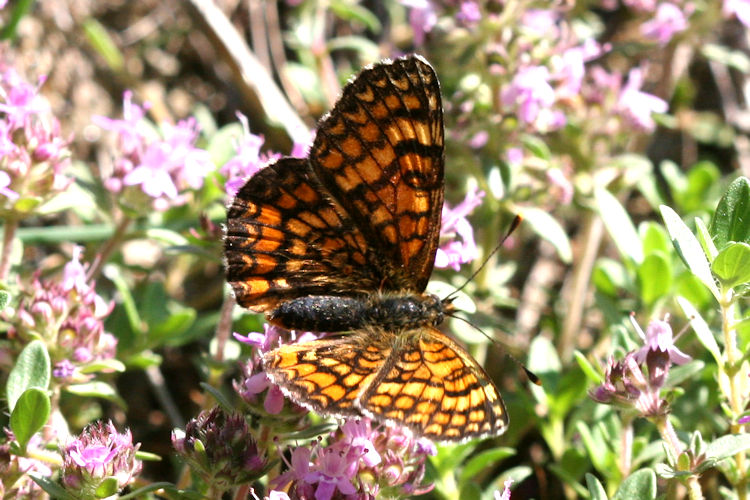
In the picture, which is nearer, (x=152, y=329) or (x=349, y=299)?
(x=349, y=299)

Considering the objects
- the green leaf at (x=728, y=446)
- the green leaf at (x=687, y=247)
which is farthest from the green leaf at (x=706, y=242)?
the green leaf at (x=728, y=446)

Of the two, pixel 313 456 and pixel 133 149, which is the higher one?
pixel 133 149

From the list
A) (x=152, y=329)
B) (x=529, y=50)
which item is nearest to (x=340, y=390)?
(x=152, y=329)

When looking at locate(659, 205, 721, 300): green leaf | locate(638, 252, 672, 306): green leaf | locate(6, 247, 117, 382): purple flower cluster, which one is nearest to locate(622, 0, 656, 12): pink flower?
locate(638, 252, 672, 306): green leaf

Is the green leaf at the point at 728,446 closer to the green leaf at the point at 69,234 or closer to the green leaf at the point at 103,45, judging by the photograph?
the green leaf at the point at 69,234

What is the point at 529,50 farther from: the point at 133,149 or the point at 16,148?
the point at 16,148

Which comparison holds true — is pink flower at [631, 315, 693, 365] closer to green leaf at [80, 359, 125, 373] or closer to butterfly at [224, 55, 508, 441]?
butterfly at [224, 55, 508, 441]
